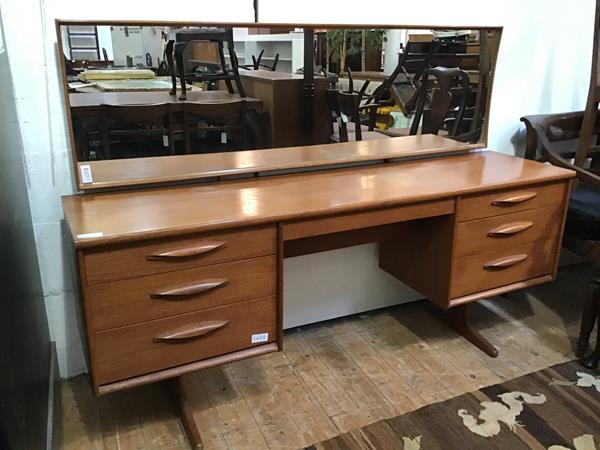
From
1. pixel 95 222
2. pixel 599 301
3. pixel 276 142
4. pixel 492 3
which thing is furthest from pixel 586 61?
pixel 95 222

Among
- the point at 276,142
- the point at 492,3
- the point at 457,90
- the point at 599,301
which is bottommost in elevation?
the point at 599,301

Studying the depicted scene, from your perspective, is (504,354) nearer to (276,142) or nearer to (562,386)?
(562,386)

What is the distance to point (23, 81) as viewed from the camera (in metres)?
1.54

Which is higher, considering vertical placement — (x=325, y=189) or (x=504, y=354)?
(x=325, y=189)

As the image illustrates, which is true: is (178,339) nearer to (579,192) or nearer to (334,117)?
(334,117)

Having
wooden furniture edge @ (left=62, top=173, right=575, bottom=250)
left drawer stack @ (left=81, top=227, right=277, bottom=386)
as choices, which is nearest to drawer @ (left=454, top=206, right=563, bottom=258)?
wooden furniture edge @ (left=62, top=173, right=575, bottom=250)

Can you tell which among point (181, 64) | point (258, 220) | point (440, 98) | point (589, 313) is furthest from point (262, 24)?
point (589, 313)

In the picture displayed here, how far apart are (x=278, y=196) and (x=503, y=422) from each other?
40.7 inches

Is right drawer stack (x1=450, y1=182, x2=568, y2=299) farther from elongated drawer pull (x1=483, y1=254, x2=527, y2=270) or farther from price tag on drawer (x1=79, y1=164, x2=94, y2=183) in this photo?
price tag on drawer (x1=79, y1=164, x2=94, y2=183)

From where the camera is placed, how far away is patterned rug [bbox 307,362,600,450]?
1.68 m

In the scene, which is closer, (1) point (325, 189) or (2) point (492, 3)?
(1) point (325, 189)

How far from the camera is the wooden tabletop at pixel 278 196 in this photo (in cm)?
138

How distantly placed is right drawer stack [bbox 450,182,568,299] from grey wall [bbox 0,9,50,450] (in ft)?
4.29

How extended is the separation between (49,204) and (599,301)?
1.93m
